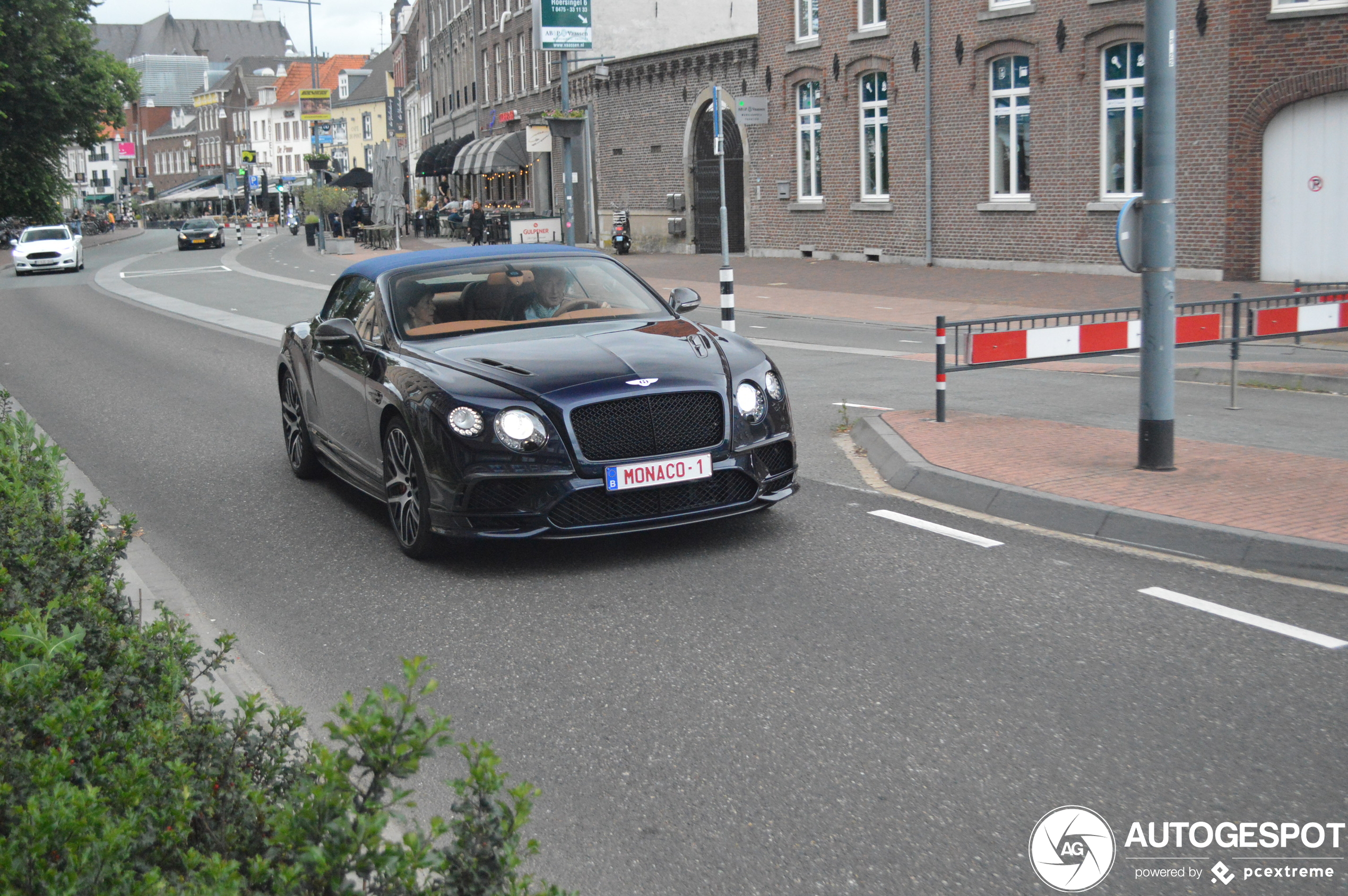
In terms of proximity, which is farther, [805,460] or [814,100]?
[814,100]

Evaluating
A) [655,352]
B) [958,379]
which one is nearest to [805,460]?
[655,352]

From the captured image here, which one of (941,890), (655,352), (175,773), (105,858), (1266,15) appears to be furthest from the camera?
(1266,15)

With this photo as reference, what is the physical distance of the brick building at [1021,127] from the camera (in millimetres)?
22250

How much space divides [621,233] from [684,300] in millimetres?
34031

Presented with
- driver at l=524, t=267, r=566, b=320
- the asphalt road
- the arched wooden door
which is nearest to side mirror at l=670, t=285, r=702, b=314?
driver at l=524, t=267, r=566, b=320

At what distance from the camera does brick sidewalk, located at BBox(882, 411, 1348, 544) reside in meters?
6.63

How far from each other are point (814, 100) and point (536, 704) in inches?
1223

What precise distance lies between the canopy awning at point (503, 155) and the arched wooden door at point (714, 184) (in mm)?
17889

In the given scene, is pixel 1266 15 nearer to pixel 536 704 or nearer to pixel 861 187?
→ pixel 861 187

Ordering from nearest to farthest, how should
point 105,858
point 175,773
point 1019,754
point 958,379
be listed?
point 105,858
point 175,773
point 1019,754
point 958,379

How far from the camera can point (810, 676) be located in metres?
4.79

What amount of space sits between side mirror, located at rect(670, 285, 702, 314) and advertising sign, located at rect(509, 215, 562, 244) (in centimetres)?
2739

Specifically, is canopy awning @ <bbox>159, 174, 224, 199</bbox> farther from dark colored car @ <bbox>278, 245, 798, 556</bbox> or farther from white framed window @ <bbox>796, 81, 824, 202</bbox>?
dark colored car @ <bbox>278, 245, 798, 556</bbox>

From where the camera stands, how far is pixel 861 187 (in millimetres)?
32281
